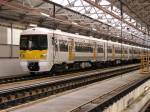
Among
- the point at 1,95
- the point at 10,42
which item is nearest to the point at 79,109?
the point at 1,95

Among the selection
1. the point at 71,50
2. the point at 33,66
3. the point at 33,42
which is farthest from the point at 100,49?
the point at 33,66

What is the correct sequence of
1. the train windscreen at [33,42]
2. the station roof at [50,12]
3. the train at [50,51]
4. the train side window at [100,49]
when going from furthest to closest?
the train side window at [100,49]
the station roof at [50,12]
the train windscreen at [33,42]
the train at [50,51]

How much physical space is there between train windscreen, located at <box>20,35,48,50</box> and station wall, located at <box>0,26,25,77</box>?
1.79 m

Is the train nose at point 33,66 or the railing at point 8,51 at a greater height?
the railing at point 8,51

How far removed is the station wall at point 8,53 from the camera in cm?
2780

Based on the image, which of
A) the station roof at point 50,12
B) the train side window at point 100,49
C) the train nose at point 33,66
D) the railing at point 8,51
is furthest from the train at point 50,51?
the train side window at point 100,49

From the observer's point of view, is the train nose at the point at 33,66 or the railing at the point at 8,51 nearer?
the train nose at the point at 33,66

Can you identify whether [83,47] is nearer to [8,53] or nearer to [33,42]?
[8,53]

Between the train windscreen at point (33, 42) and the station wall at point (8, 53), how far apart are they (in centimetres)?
179

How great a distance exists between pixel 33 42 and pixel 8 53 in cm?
326

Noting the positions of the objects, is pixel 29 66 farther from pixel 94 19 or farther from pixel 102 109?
pixel 94 19

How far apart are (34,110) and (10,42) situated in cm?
1865

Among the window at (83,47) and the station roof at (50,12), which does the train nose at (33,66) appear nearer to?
the station roof at (50,12)

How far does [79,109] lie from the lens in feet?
41.6
